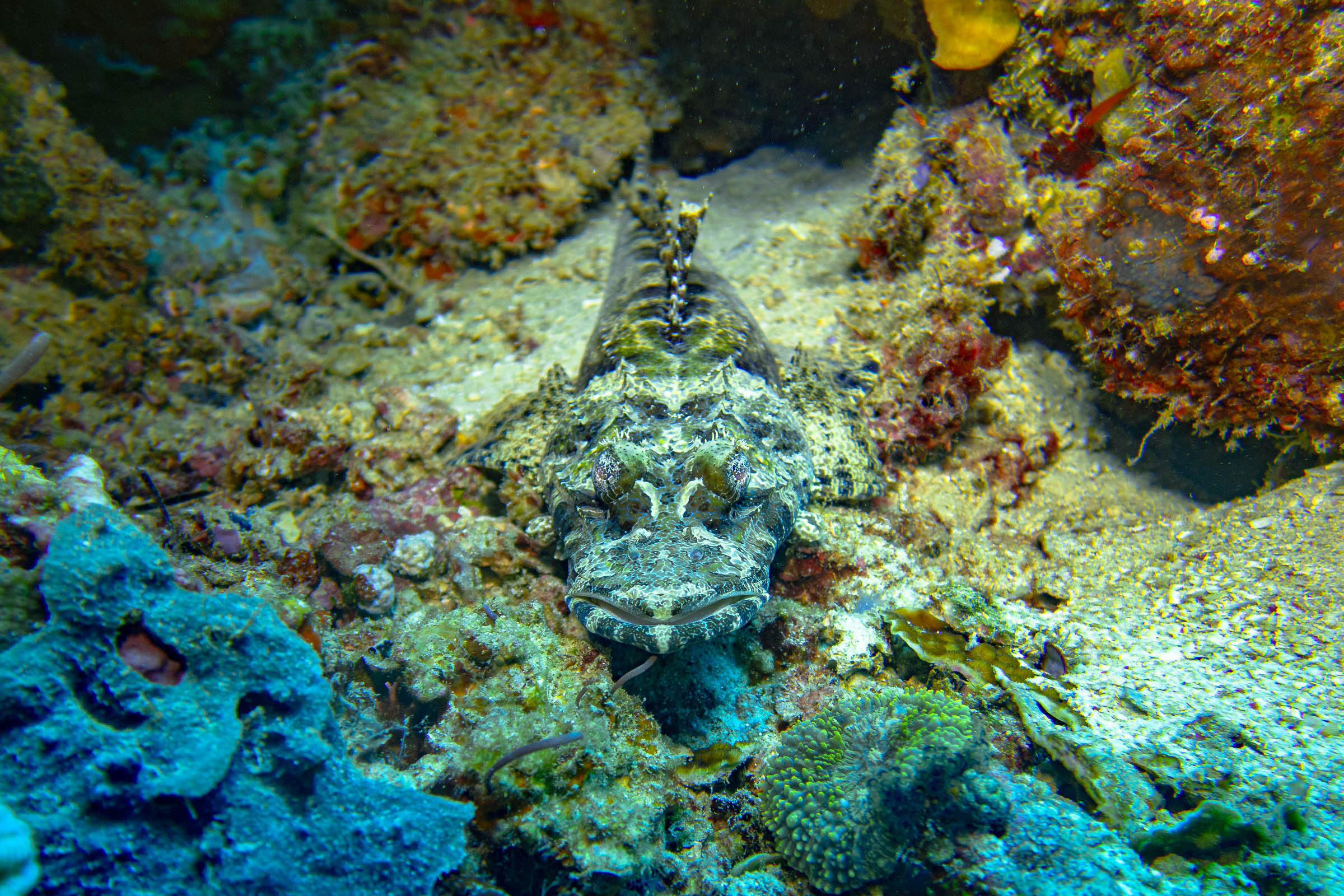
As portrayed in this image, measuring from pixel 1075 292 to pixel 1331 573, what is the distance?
223cm

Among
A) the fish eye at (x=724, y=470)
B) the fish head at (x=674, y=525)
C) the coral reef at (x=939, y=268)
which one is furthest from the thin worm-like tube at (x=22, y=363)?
the coral reef at (x=939, y=268)

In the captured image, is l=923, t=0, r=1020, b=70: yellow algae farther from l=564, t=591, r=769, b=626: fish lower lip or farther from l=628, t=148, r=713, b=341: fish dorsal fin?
l=564, t=591, r=769, b=626: fish lower lip

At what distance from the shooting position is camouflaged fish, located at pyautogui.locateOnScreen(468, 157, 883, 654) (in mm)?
2578

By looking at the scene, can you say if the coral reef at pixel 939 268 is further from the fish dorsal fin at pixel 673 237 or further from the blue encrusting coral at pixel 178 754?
the blue encrusting coral at pixel 178 754

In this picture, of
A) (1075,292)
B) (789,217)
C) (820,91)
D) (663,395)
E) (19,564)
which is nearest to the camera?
(19,564)

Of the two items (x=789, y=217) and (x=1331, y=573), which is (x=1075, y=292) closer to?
(x=1331, y=573)

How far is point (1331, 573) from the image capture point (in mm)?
3047

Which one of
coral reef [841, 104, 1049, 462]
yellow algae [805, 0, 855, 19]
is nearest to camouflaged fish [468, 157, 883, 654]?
coral reef [841, 104, 1049, 462]

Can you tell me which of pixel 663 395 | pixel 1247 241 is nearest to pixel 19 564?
pixel 663 395

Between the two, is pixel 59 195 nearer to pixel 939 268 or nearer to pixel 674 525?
pixel 674 525

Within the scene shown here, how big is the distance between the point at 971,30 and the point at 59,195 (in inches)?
357

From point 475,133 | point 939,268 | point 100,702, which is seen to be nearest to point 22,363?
point 100,702

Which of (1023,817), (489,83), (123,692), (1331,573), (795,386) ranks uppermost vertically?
(489,83)

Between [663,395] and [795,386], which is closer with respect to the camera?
[663,395]
